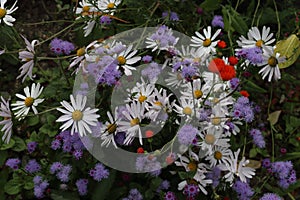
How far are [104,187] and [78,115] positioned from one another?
25 cm

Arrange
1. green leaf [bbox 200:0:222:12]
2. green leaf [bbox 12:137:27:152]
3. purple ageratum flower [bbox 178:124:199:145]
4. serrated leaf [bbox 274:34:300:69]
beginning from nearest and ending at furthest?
purple ageratum flower [bbox 178:124:199:145] < serrated leaf [bbox 274:34:300:69] < green leaf [bbox 12:137:27:152] < green leaf [bbox 200:0:222:12]

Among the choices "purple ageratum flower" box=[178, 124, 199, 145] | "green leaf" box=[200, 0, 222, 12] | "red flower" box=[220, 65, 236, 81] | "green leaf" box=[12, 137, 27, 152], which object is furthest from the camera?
"green leaf" box=[200, 0, 222, 12]

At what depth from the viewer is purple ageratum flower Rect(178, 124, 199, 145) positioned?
51.6 inches

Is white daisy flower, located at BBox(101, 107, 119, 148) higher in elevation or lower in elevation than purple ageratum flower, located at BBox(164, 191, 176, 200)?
higher

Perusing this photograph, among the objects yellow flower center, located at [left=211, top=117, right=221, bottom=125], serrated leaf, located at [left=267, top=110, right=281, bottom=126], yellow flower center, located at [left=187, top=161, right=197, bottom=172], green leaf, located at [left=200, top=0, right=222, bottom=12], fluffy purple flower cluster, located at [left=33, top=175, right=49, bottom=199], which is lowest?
serrated leaf, located at [left=267, top=110, right=281, bottom=126]

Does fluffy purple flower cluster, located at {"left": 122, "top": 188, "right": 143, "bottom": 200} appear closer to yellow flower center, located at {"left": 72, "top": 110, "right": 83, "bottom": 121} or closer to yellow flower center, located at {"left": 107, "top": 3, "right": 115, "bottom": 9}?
yellow flower center, located at {"left": 72, "top": 110, "right": 83, "bottom": 121}

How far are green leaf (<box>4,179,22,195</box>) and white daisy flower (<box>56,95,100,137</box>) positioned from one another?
434 millimetres

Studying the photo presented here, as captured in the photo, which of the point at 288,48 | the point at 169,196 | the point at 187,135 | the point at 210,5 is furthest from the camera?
the point at 210,5

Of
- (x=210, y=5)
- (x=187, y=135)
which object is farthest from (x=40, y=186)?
(x=210, y=5)

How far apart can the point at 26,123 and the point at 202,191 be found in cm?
77

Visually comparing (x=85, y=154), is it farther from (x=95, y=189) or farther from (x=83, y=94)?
(x=83, y=94)

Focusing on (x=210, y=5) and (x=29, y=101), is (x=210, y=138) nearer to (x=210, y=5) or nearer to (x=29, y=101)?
(x=29, y=101)

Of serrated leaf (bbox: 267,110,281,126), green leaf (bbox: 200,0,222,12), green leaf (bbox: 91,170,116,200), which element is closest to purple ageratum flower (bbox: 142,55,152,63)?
green leaf (bbox: 91,170,116,200)

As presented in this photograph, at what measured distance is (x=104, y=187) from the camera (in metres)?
1.47
